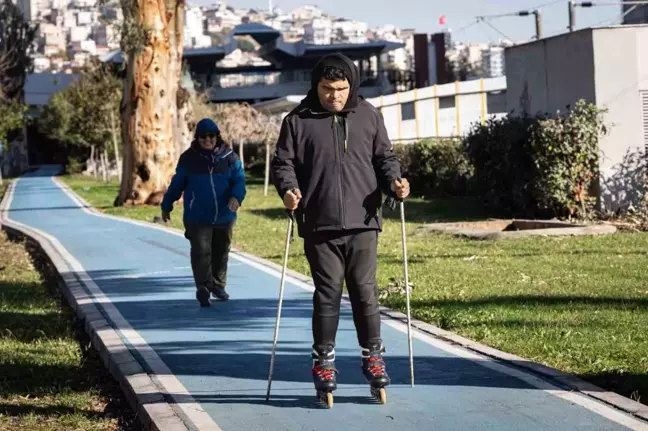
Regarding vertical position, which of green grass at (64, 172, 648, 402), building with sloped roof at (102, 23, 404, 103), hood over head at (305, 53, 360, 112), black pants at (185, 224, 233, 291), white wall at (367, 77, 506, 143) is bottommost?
green grass at (64, 172, 648, 402)

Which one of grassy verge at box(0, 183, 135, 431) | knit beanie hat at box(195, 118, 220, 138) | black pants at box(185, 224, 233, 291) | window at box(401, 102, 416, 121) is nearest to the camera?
grassy verge at box(0, 183, 135, 431)

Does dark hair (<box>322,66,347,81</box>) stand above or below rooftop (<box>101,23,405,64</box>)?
below

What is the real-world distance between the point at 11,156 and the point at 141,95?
59.4 m

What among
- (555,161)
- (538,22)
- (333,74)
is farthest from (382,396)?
(538,22)

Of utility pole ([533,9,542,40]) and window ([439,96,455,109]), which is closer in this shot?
utility pole ([533,9,542,40])

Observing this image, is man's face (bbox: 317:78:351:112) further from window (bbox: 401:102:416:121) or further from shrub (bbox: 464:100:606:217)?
window (bbox: 401:102:416:121)

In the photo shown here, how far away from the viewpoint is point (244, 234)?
20.6m

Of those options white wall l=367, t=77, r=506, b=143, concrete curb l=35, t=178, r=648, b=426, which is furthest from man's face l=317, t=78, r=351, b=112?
white wall l=367, t=77, r=506, b=143

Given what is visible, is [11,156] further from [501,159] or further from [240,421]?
[240,421]

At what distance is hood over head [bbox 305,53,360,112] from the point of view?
22.1 feet

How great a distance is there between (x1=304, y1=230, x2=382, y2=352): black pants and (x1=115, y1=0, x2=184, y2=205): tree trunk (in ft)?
81.9

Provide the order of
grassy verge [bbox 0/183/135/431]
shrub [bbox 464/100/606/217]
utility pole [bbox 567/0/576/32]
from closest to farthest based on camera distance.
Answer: grassy verge [bbox 0/183/135/431] → shrub [bbox 464/100/606/217] → utility pole [bbox 567/0/576/32]

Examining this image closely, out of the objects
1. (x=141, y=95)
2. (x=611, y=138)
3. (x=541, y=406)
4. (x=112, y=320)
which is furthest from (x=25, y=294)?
(x=141, y=95)

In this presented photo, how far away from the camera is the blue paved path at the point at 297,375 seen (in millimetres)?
6379
